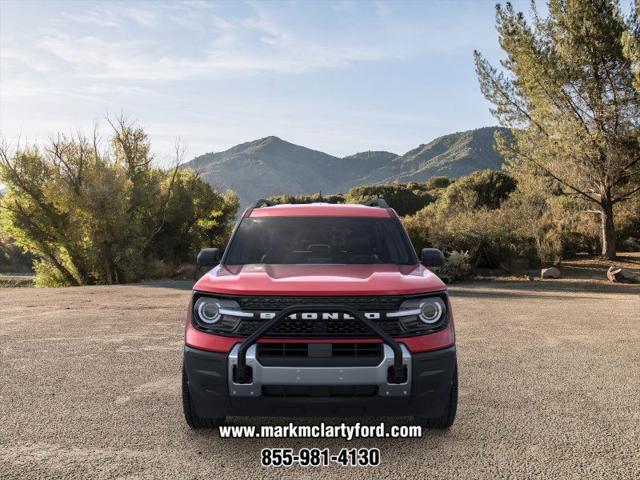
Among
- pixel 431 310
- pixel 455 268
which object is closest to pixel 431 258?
pixel 431 310

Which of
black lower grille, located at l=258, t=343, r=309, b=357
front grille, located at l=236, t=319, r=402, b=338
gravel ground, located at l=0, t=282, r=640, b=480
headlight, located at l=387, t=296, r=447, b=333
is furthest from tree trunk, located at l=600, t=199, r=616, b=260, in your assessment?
black lower grille, located at l=258, t=343, r=309, b=357

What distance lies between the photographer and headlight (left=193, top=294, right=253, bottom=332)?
379 centimetres

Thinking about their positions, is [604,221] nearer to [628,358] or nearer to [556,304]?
[556,304]

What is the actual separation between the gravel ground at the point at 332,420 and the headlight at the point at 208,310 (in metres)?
0.98

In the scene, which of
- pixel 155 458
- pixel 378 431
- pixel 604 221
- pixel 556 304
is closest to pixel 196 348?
pixel 155 458

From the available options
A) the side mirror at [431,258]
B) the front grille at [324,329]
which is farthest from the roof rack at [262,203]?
the front grille at [324,329]

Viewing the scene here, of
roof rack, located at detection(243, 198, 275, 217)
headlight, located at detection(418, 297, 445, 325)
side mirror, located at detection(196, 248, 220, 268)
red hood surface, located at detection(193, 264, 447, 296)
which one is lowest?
headlight, located at detection(418, 297, 445, 325)

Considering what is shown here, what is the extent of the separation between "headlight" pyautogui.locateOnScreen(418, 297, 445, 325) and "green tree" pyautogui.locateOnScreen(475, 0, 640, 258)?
73.6 ft

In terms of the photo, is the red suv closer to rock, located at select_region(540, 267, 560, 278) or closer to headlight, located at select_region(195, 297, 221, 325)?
headlight, located at select_region(195, 297, 221, 325)

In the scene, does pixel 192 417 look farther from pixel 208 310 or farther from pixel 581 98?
pixel 581 98

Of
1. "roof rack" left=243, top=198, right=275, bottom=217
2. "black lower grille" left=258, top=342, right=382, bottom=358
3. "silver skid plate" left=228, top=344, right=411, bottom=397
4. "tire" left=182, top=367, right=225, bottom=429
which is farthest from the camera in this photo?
"roof rack" left=243, top=198, right=275, bottom=217

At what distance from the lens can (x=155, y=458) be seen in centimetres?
394

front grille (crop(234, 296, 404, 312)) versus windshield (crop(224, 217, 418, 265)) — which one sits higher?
windshield (crop(224, 217, 418, 265))

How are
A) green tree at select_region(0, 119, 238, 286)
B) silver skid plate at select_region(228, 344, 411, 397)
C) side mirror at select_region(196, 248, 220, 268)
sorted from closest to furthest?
1. silver skid plate at select_region(228, 344, 411, 397)
2. side mirror at select_region(196, 248, 220, 268)
3. green tree at select_region(0, 119, 238, 286)
